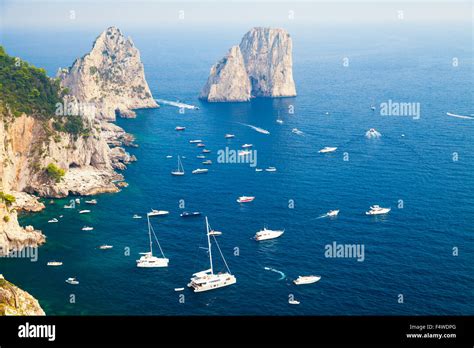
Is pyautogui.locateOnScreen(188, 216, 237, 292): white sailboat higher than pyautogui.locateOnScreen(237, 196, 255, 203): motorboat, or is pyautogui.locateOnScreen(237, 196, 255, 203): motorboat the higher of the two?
pyautogui.locateOnScreen(237, 196, 255, 203): motorboat

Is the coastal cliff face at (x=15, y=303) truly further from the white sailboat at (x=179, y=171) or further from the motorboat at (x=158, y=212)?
the white sailboat at (x=179, y=171)

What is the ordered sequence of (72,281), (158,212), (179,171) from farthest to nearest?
(179,171), (158,212), (72,281)

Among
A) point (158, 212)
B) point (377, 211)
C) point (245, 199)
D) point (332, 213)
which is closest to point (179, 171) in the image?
point (245, 199)

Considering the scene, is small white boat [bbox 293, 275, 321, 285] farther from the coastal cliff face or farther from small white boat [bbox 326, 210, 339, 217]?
the coastal cliff face

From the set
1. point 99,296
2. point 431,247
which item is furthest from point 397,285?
point 99,296

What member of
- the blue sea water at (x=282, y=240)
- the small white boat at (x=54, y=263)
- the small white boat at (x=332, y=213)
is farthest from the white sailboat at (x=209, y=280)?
the small white boat at (x=332, y=213)

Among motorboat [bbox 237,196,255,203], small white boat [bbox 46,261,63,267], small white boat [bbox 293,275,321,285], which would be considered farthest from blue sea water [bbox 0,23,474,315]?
motorboat [bbox 237,196,255,203]

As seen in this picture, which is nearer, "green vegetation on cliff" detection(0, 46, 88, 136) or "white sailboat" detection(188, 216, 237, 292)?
"white sailboat" detection(188, 216, 237, 292)

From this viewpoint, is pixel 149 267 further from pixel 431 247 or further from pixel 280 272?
pixel 431 247

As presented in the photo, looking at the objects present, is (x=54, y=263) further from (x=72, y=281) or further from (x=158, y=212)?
(x=158, y=212)
